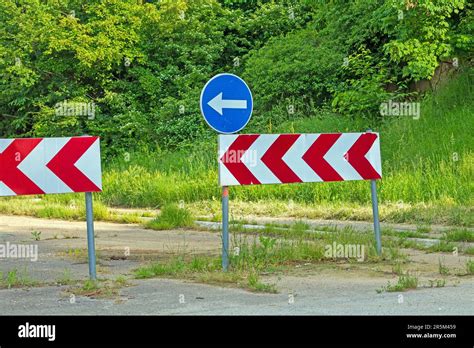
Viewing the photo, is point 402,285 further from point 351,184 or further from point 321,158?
point 351,184

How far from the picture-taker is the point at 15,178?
942 cm

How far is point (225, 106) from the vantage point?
1030 cm

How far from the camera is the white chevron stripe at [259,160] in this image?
10406 mm

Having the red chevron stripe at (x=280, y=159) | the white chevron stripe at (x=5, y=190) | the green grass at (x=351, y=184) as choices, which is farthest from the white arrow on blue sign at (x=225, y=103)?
the green grass at (x=351, y=184)

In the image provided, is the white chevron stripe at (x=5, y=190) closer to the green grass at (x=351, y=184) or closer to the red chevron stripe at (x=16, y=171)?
the red chevron stripe at (x=16, y=171)

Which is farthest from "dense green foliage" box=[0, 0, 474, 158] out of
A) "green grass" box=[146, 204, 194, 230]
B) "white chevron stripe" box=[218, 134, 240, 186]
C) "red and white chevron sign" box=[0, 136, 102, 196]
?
"red and white chevron sign" box=[0, 136, 102, 196]

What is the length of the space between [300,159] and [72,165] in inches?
104

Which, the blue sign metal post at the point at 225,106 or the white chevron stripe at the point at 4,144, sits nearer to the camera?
the white chevron stripe at the point at 4,144

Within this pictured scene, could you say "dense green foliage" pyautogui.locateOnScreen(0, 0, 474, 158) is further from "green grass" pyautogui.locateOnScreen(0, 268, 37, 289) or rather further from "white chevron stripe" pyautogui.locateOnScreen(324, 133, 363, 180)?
"green grass" pyautogui.locateOnScreen(0, 268, 37, 289)

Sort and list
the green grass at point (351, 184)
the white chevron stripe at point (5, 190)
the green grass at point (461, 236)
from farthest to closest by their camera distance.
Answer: the green grass at point (351, 184), the green grass at point (461, 236), the white chevron stripe at point (5, 190)

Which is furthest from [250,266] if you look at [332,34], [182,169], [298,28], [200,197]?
[298,28]

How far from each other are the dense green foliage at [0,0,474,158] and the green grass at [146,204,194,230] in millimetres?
9770

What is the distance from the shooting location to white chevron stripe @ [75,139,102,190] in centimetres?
967

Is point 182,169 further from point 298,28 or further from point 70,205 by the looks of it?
point 298,28
